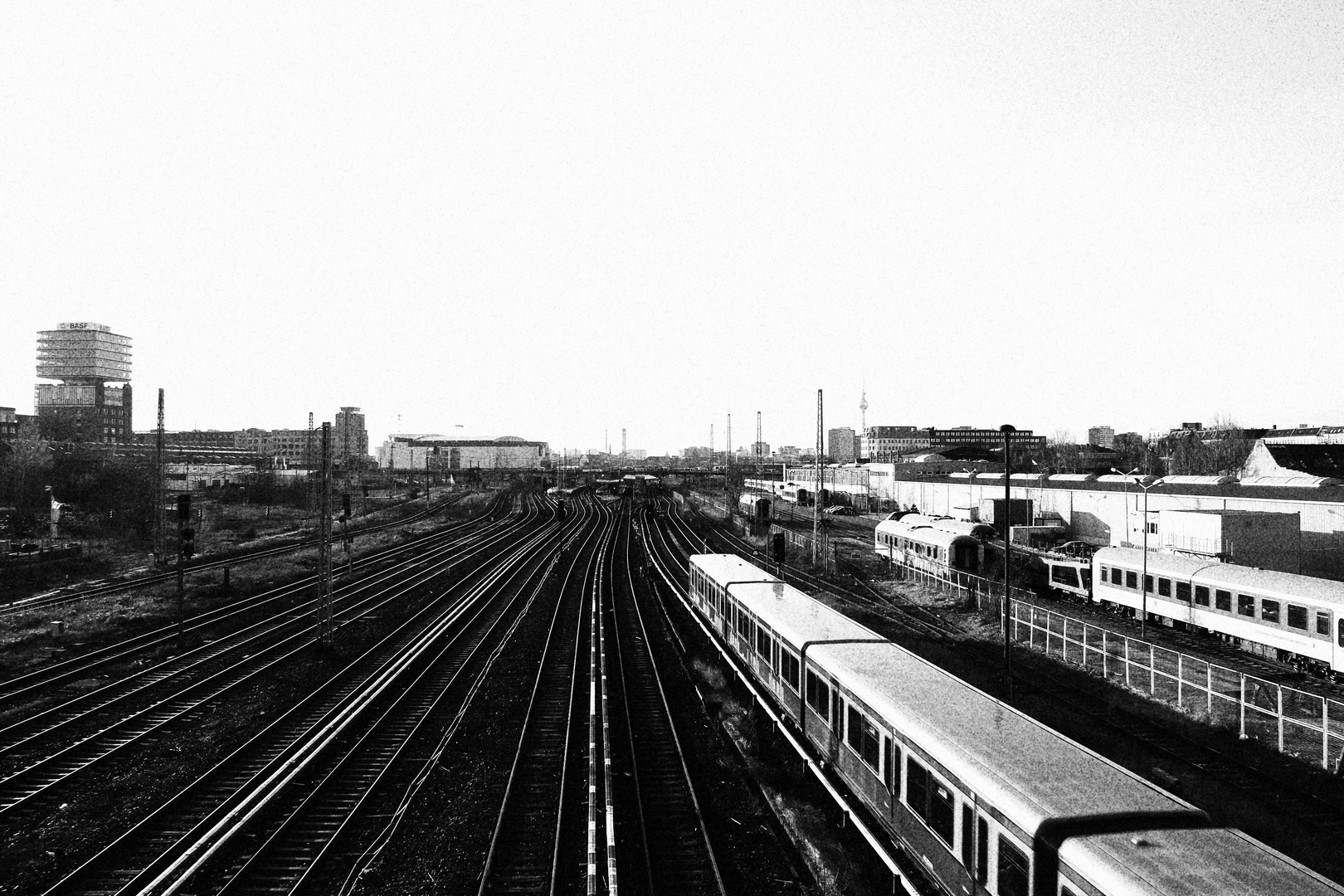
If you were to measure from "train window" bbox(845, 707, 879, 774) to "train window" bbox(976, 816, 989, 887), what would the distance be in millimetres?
2787

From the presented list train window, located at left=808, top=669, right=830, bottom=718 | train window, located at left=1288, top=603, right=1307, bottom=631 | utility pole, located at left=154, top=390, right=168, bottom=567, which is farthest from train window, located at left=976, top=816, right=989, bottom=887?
utility pole, located at left=154, top=390, right=168, bottom=567

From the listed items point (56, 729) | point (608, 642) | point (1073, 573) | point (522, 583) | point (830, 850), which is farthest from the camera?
point (522, 583)

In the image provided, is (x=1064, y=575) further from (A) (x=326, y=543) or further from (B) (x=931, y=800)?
(A) (x=326, y=543)

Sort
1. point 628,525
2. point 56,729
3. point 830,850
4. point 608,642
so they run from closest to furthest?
point 830,850
point 56,729
point 608,642
point 628,525

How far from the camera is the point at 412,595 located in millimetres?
35375

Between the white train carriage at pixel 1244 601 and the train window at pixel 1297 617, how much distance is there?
19 millimetres

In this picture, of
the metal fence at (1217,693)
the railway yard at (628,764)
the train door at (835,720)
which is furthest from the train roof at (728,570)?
Answer: the train door at (835,720)

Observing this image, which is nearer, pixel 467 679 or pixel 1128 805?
pixel 1128 805

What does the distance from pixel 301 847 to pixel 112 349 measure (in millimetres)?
199916

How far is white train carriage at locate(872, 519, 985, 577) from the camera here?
3538 centimetres

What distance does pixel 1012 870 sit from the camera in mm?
7305

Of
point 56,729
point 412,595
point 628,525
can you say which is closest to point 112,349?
point 628,525

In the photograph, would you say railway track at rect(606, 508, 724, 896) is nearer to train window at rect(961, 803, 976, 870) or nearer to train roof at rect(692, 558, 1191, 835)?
train roof at rect(692, 558, 1191, 835)

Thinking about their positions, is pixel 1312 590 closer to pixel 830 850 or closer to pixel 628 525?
pixel 830 850
